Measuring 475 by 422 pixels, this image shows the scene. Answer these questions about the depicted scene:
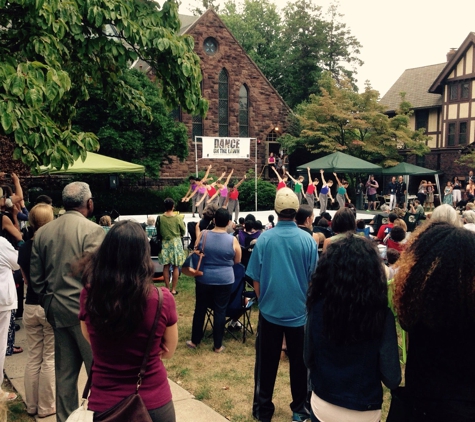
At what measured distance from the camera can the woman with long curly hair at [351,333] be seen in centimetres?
251

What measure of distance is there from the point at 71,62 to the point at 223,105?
1037 inches

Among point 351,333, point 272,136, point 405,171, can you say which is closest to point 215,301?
point 351,333

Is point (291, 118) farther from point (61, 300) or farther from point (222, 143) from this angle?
point (61, 300)

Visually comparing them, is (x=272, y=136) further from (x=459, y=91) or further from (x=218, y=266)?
(x=218, y=266)

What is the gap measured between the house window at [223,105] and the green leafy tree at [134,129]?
7.67 metres

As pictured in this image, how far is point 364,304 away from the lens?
2.49 meters

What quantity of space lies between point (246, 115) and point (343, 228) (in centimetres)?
3076

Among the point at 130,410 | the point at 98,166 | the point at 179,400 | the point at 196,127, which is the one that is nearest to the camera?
the point at 130,410

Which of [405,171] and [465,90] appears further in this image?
Result: [465,90]

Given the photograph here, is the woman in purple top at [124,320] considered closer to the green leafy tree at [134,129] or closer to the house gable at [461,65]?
the green leafy tree at [134,129]

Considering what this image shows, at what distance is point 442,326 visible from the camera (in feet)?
7.53

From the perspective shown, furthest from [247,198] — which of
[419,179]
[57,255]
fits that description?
[57,255]

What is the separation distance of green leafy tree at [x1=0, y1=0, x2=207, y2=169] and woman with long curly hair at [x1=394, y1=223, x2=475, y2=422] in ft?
14.4

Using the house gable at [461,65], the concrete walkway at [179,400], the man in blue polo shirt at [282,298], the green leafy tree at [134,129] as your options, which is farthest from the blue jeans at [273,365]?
the house gable at [461,65]
